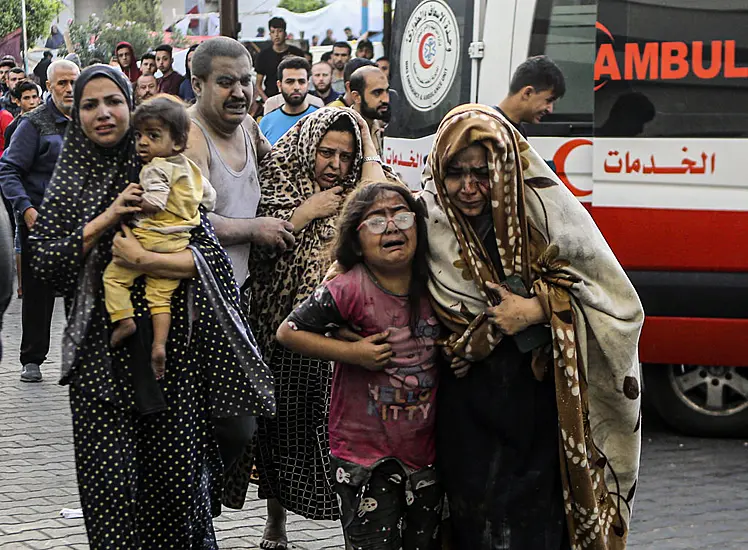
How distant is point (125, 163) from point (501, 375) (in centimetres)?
141

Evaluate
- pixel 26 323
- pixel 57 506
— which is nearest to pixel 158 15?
pixel 26 323

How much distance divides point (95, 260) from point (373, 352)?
101 cm

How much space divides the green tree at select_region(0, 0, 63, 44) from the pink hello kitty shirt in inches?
1483

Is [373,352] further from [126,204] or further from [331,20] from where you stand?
[331,20]

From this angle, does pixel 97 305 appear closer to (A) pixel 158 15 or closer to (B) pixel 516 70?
(B) pixel 516 70

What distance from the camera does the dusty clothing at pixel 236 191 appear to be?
4.76 meters

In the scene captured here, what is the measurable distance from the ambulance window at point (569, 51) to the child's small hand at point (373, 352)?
339 centimetres

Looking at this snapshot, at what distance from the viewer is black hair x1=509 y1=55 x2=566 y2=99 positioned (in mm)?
6391

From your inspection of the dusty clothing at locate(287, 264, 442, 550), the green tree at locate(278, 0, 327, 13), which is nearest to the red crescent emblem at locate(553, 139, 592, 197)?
the dusty clothing at locate(287, 264, 442, 550)

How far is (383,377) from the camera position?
372cm

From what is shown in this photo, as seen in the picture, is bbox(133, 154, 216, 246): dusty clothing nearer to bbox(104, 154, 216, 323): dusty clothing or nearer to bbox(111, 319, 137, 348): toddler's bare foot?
bbox(104, 154, 216, 323): dusty clothing

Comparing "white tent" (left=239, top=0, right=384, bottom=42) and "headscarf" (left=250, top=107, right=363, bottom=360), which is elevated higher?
"white tent" (left=239, top=0, right=384, bottom=42)

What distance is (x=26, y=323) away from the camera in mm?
8594

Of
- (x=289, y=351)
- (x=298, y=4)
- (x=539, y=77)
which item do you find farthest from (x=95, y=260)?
(x=298, y=4)
